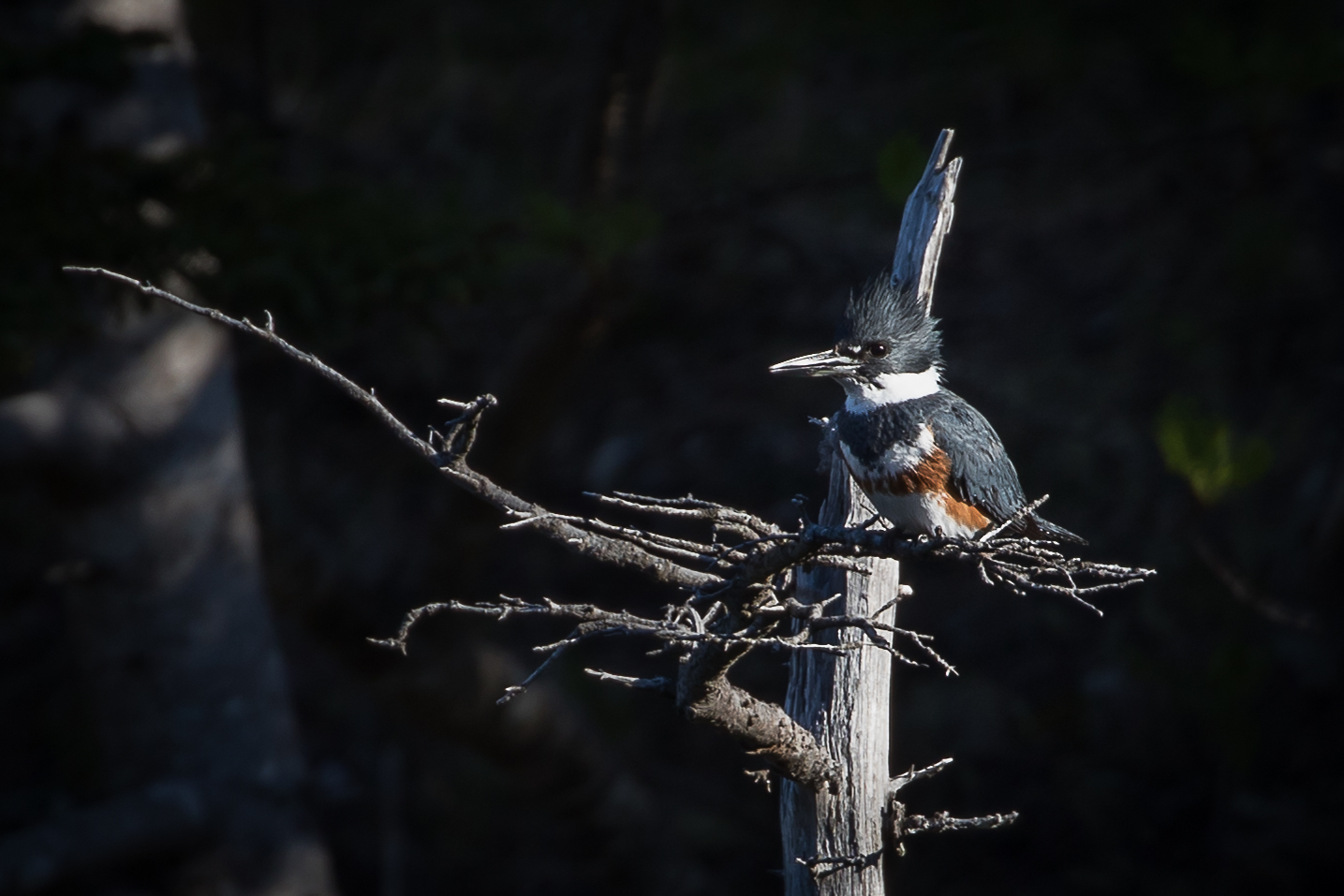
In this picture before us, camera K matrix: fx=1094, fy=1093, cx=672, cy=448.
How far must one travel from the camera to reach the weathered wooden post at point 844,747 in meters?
1.90

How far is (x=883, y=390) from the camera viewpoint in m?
1.97

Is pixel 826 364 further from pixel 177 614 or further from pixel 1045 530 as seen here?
pixel 177 614

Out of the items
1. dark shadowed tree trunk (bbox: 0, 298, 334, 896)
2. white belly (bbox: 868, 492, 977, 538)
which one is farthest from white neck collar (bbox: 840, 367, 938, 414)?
dark shadowed tree trunk (bbox: 0, 298, 334, 896)

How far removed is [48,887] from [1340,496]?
4972 mm

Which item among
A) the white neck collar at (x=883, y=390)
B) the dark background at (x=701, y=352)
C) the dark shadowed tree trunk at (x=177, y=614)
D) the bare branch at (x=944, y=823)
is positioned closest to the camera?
the bare branch at (x=944, y=823)

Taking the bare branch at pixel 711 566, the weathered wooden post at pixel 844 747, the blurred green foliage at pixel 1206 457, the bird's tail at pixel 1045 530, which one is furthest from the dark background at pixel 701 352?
the bare branch at pixel 711 566

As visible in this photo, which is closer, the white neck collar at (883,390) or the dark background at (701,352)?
the white neck collar at (883,390)

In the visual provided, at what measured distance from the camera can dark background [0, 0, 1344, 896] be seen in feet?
10.8

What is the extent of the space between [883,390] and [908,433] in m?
0.13

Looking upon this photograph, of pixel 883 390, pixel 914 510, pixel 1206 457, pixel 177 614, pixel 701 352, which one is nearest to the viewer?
pixel 914 510

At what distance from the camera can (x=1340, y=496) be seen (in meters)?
4.49

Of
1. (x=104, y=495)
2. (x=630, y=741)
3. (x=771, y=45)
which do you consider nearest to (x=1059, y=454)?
(x=771, y=45)

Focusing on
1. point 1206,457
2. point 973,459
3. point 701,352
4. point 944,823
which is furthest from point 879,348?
point 701,352

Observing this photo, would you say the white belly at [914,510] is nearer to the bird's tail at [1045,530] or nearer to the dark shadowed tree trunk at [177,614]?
the bird's tail at [1045,530]
